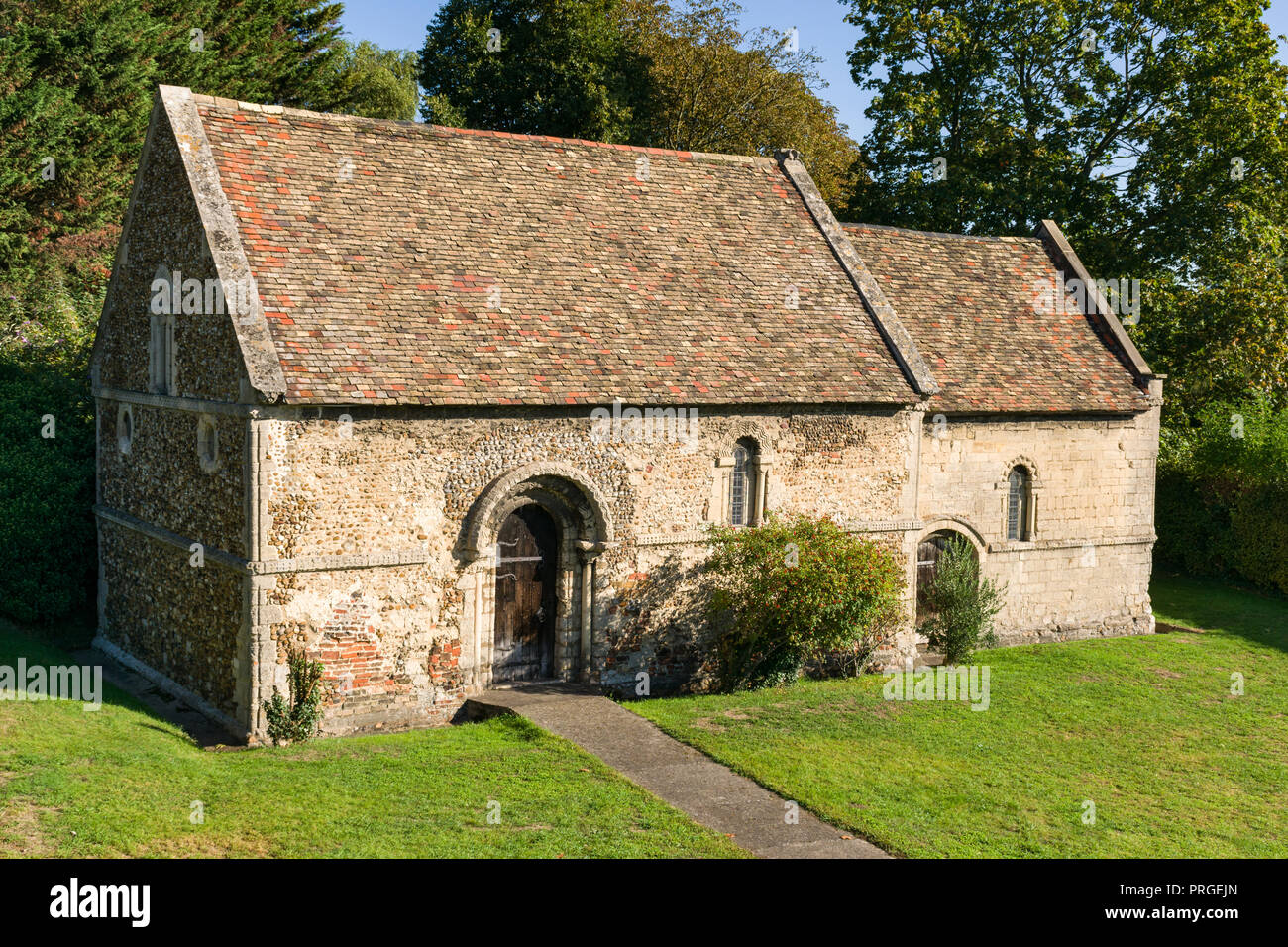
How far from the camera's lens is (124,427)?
812 inches

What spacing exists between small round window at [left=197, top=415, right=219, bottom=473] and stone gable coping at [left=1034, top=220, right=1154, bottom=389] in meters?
19.1

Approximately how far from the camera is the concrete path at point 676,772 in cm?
1298

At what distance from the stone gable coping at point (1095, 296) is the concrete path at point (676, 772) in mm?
14874

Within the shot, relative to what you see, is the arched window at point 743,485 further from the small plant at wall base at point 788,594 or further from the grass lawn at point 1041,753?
the grass lawn at point 1041,753

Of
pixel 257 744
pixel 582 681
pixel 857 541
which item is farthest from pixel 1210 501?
pixel 257 744

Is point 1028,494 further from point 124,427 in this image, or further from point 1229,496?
point 124,427

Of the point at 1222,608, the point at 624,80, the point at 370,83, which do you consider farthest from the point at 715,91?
the point at 1222,608

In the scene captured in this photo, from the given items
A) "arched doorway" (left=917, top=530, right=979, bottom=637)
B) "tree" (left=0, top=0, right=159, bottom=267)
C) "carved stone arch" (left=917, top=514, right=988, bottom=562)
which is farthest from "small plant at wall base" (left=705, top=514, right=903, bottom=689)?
"tree" (left=0, top=0, right=159, bottom=267)

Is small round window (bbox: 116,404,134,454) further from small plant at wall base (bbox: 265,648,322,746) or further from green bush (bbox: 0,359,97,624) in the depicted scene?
small plant at wall base (bbox: 265,648,322,746)

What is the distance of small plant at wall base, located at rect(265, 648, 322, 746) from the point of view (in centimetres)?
1588

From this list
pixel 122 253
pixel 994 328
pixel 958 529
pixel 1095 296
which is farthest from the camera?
pixel 1095 296

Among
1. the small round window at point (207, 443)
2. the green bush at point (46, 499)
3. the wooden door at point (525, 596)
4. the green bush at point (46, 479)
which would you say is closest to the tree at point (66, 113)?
the green bush at point (46, 479)

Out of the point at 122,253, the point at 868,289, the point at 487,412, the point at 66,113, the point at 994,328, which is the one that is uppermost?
the point at 66,113

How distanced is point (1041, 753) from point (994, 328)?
11062 millimetres
